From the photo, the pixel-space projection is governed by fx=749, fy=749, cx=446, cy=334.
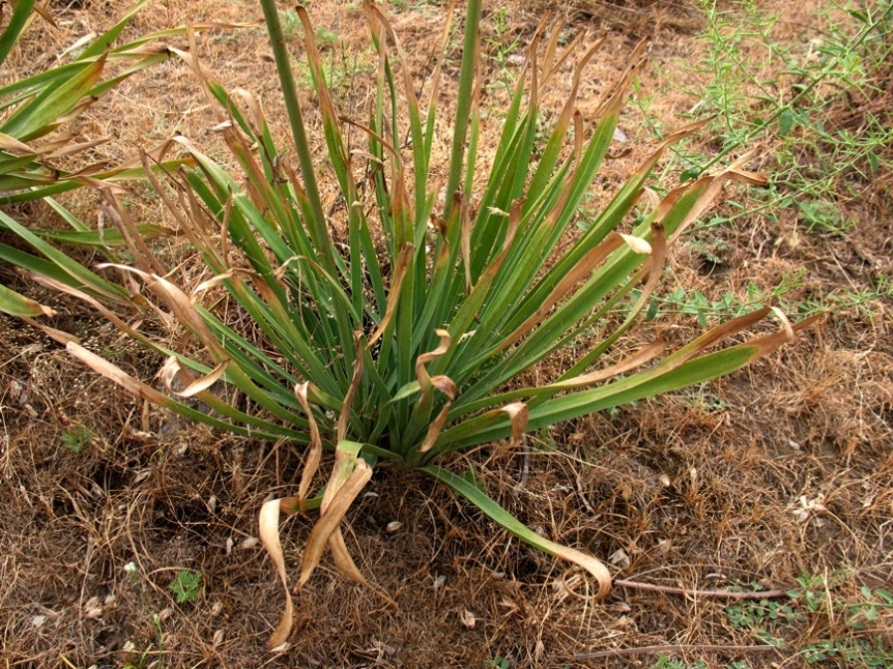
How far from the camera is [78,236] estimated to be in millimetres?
1984

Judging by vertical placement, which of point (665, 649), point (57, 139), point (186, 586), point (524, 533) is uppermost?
point (57, 139)

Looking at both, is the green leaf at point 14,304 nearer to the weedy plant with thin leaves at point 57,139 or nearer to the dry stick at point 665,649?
the weedy plant with thin leaves at point 57,139

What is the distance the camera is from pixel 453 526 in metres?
1.76

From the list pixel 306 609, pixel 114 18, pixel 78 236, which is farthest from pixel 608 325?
pixel 114 18

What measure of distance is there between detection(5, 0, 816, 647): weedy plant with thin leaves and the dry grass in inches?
7.6

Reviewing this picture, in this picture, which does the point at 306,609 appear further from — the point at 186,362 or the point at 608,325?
the point at 608,325

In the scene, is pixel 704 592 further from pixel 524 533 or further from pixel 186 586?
pixel 186 586

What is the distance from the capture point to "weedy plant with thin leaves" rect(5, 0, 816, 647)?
128 centimetres

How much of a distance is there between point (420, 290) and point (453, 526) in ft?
1.84

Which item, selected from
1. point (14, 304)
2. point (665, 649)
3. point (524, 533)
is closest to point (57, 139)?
point (14, 304)

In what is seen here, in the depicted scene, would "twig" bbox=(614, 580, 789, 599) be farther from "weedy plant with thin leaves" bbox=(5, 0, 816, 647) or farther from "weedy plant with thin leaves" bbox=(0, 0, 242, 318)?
"weedy plant with thin leaves" bbox=(0, 0, 242, 318)

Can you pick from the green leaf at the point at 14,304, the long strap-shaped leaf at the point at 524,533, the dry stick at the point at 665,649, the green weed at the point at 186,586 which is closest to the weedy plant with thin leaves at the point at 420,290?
the long strap-shaped leaf at the point at 524,533

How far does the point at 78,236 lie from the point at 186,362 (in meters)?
0.70

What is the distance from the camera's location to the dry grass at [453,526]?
167 cm
